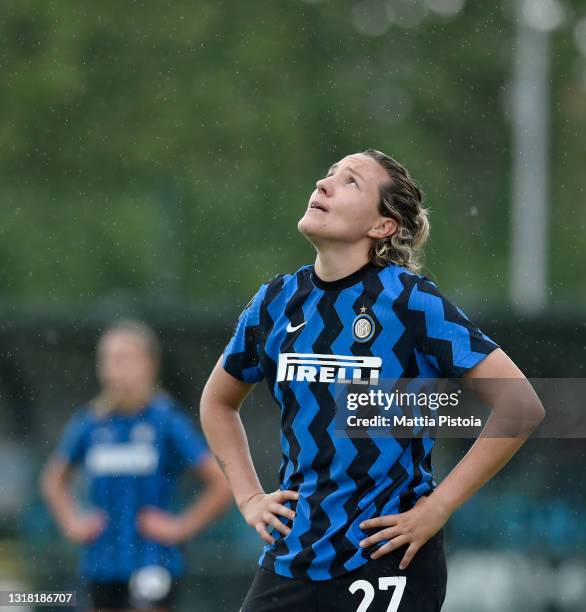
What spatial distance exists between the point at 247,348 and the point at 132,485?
2.78 metres

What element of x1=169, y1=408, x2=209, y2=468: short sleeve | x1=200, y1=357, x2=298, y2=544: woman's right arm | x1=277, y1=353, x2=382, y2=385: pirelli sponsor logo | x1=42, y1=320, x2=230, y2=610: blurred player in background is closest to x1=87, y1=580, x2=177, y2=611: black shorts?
x1=42, y1=320, x2=230, y2=610: blurred player in background

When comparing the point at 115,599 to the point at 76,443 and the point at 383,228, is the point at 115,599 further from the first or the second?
the point at 383,228

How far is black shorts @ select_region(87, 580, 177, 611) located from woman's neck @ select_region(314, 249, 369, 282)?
10.4 ft

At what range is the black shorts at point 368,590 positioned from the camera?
4148 mm

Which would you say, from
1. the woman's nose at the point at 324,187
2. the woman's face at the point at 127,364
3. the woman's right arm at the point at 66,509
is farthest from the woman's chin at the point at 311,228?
the woman's right arm at the point at 66,509

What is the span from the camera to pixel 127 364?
23.4ft

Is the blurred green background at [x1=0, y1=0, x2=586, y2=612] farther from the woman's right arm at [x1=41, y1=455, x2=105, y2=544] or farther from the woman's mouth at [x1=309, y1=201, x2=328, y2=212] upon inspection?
the woman's mouth at [x1=309, y1=201, x2=328, y2=212]

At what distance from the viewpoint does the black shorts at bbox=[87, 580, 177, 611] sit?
7039 mm

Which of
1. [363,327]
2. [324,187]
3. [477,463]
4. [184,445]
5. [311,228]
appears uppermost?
[324,187]

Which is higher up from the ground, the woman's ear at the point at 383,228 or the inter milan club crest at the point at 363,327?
the woman's ear at the point at 383,228

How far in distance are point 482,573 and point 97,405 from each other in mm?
2505

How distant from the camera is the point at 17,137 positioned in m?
21.6

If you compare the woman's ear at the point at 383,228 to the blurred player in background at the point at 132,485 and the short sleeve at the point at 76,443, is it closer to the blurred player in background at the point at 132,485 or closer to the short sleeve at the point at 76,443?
the blurred player in background at the point at 132,485

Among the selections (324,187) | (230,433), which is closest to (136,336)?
(230,433)
